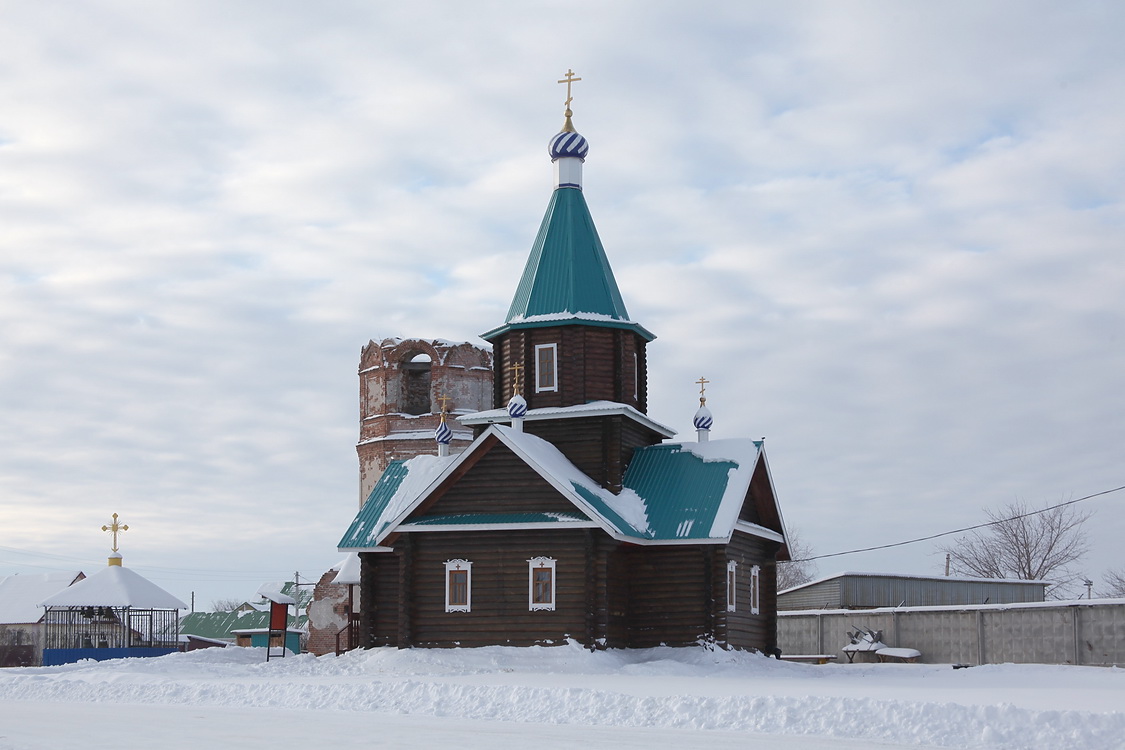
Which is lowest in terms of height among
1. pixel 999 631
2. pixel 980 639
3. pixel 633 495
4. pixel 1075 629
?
pixel 980 639

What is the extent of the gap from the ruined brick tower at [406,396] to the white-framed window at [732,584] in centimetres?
1704

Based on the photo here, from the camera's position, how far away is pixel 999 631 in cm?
2803

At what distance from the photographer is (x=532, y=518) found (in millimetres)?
24359

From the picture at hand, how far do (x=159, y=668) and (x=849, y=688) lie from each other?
44.5ft

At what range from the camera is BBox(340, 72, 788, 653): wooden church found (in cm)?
2452

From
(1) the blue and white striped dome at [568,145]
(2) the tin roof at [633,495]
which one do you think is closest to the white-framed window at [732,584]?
(2) the tin roof at [633,495]

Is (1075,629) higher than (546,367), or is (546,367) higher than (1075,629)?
(546,367)

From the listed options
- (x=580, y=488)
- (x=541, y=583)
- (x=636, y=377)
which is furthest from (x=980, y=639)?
(x=541, y=583)

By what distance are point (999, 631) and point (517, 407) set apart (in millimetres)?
11912

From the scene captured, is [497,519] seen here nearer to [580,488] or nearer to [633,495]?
[580,488]

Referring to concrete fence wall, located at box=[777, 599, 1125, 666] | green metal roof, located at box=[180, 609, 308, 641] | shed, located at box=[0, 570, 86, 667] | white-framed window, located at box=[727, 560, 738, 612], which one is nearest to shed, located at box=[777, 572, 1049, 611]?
concrete fence wall, located at box=[777, 599, 1125, 666]

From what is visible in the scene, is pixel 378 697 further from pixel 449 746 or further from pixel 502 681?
pixel 449 746

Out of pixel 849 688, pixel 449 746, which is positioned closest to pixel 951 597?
pixel 849 688

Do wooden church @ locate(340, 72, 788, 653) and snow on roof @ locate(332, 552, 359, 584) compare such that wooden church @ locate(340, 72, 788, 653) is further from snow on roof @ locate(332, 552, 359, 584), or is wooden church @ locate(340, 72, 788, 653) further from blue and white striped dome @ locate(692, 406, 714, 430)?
snow on roof @ locate(332, 552, 359, 584)
